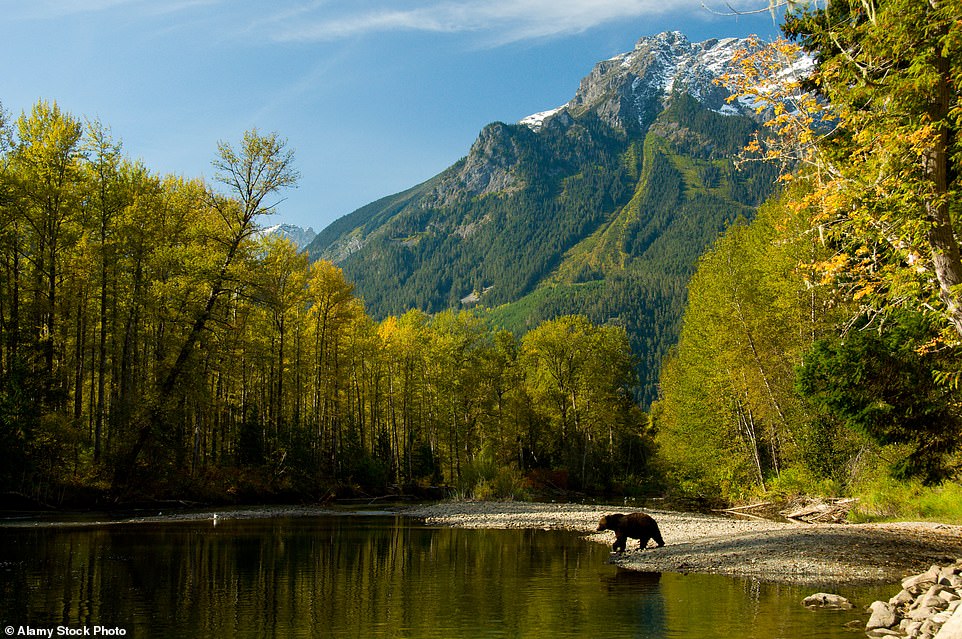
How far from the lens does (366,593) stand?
12688 millimetres

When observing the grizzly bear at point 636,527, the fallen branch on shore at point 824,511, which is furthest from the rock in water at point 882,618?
the fallen branch on shore at point 824,511

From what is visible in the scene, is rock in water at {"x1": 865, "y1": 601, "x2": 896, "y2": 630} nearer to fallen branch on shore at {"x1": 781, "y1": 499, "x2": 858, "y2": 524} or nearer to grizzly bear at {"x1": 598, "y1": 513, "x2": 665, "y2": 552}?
grizzly bear at {"x1": 598, "y1": 513, "x2": 665, "y2": 552}

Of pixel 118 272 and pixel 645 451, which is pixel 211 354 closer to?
pixel 118 272

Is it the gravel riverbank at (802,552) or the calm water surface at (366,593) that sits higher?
the calm water surface at (366,593)

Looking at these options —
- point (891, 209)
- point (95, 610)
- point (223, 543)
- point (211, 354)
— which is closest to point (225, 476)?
point (211, 354)

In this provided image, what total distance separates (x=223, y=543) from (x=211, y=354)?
1692cm

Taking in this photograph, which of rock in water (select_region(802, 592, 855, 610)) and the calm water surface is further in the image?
rock in water (select_region(802, 592, 855, 610))

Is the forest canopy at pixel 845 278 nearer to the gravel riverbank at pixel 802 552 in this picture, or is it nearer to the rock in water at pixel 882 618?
the gravel riverbank at pixel 802 552

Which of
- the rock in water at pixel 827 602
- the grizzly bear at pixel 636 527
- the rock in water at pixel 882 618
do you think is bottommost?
the grizzly bear at pixel 636 527

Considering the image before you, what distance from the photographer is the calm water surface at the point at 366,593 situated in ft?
31.5

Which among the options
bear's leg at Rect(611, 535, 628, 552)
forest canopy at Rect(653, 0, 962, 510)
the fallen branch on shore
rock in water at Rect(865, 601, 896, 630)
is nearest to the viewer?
rock in water at Rect(865, 601, 896, 630)

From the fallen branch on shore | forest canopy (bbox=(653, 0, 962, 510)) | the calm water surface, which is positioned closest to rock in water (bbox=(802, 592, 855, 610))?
the calm water surface

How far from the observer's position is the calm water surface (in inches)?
378

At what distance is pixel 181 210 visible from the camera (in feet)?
116
